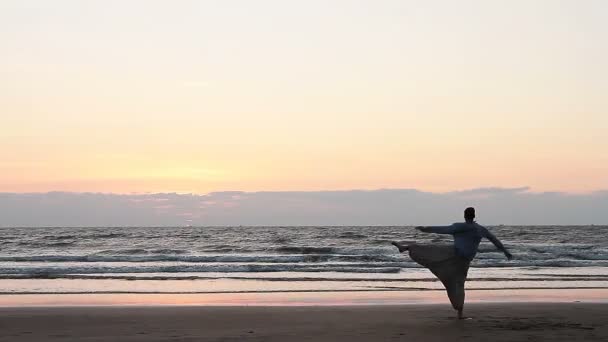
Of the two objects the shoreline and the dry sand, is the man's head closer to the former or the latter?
the dry sand

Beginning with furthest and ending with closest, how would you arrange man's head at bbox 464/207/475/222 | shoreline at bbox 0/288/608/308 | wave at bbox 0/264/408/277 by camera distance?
wave at bbox 0/264/408/277 → shoreline at bbox 0/288/608/308 → man's head at bbox 464/207/475/222

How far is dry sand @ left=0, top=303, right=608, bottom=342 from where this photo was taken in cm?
973

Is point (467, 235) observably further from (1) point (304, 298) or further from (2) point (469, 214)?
(1) point (304, 298)

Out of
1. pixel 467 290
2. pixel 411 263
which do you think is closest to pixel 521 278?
pixel 467 290

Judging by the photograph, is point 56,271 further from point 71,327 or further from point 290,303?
point 71,327

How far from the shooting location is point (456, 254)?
36.3 feet

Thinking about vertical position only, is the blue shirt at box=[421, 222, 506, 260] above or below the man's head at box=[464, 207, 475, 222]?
below

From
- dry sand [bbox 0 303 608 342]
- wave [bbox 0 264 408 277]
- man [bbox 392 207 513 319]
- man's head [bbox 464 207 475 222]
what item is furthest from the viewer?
wave [bbox 0 264 408 277]

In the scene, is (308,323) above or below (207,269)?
above

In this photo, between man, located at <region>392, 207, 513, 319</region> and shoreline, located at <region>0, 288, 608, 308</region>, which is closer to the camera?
man, located at <region>392, 207, 513, 319</region>

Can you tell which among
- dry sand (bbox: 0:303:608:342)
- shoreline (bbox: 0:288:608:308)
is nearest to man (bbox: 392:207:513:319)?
dry sand (bbox: 0:303:608:342)

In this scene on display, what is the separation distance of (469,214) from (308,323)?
2.96 m

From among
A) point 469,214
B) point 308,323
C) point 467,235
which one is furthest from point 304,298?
point 469,214

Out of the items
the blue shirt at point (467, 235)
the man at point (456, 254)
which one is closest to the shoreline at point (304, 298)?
the man at point (456, 254)
